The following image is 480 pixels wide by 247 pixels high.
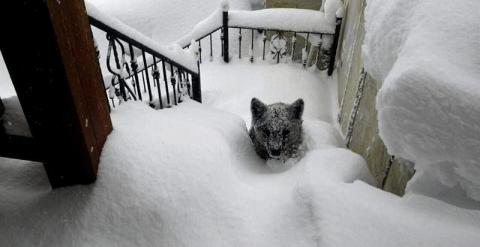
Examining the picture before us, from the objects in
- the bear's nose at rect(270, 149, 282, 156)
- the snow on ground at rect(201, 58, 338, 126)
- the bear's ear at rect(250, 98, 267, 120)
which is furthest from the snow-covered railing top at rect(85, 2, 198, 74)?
the snow on ground at rect(201, 58, 338, 126)

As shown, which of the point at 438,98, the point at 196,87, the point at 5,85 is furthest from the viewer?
the point at 5,85

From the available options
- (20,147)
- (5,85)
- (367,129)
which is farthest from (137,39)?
(5,85)

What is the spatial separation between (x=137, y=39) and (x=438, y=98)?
2829mm

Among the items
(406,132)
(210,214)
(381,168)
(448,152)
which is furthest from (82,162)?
(381,168)

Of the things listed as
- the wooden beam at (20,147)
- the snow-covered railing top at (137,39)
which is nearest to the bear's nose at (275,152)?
the snow-covered railing top at (137,39)

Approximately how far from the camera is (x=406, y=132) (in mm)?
1783

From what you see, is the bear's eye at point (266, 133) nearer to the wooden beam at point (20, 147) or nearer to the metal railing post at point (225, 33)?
the wooden beam at point (20, 147)

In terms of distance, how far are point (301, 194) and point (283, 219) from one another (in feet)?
0.60

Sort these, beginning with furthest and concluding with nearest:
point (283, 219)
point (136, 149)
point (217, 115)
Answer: point (217, 115), point (136, 149), point (283, 219)

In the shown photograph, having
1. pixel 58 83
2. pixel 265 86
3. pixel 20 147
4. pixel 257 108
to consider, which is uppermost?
pixel 58 83

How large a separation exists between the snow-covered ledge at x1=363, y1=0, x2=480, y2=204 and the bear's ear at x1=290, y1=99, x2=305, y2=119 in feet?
6.98

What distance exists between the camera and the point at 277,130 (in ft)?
13.1

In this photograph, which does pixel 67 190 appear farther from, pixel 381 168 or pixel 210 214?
pixel 381 168

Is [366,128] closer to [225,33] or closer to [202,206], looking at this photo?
[202,206]
